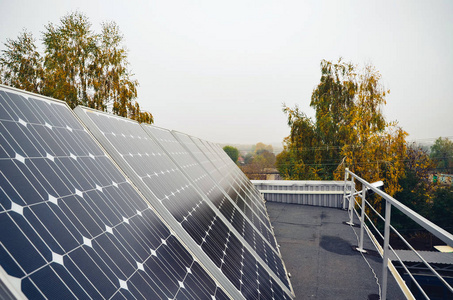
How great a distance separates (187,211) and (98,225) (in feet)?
5.58

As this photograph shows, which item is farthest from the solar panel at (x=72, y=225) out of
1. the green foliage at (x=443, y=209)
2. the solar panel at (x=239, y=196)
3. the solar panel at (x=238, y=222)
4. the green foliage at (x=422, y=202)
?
the green foliage at (x=443, y=209)

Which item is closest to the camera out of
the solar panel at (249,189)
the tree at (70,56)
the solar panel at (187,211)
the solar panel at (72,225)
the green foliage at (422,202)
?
the solar panel at (72,225)

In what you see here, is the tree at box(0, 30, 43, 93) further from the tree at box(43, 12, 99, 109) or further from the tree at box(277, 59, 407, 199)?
the tree at box(277, 59, 407, 199)

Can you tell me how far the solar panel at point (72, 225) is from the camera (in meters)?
1.30

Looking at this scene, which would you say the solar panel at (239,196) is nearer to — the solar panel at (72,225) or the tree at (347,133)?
the solar panel at (72,225)

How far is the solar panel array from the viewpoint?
1357 millimetres

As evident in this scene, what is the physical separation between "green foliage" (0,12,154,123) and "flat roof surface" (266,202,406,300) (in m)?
23.8

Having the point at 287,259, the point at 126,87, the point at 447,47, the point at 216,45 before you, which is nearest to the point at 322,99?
the point at 126,87

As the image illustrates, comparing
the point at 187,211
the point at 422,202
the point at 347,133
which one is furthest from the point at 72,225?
the point at 422,202

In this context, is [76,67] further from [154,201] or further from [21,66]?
[154,201]

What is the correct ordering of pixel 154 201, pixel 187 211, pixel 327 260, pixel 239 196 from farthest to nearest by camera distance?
pixel 239 196 → pixel 327 260 → pixel 187 211 → pixel 154 201

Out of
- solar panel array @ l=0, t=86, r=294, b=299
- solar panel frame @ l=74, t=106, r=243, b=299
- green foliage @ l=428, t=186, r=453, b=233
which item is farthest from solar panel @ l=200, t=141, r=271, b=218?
green foliage @ l=428, t=186, r=453, b=233

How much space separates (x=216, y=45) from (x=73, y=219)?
322ft

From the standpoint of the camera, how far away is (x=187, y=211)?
3.55 meters
